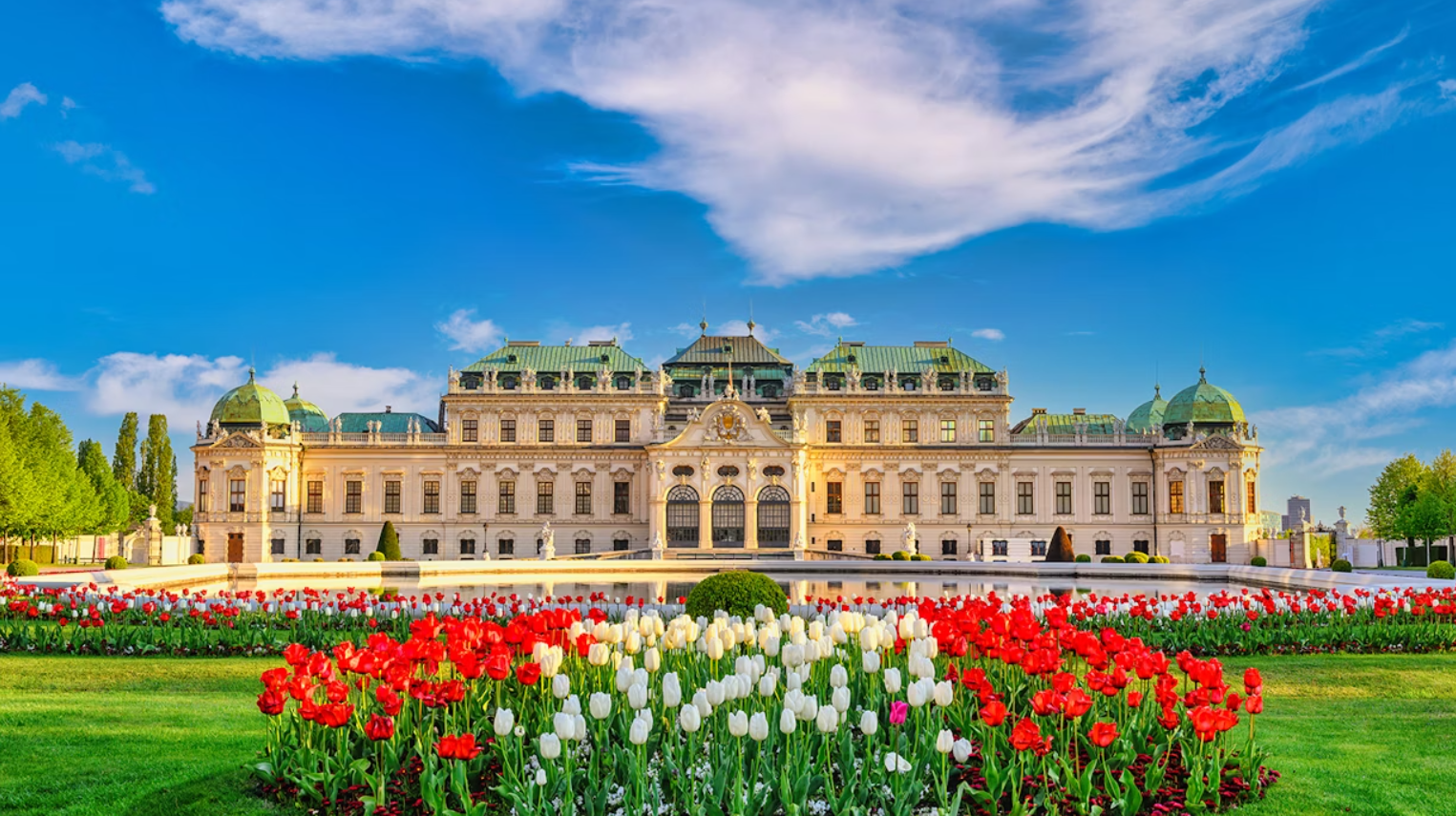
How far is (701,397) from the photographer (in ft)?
230

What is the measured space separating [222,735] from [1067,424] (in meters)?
62.7

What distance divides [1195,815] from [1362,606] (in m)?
14.6

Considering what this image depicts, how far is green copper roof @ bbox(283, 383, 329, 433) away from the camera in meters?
70.1

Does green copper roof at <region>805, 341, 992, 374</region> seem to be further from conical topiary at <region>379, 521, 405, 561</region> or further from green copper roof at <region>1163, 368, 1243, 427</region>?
conical topiary at <region>379, 521, 405, 561</region>

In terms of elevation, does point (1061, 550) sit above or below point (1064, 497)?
below

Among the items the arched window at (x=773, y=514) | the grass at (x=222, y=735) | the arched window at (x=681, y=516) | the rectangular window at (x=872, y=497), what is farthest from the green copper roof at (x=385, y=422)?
the grass at (x=222, y=735)

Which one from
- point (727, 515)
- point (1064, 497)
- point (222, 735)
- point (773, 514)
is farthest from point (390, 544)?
point (222, 735)

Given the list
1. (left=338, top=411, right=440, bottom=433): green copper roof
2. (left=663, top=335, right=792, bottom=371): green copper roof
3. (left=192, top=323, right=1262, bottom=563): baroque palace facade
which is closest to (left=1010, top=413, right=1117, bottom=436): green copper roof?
(left=192, top=323, right=1262, bottom=563): baroque palace facade

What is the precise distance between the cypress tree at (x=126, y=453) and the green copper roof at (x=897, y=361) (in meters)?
46.4

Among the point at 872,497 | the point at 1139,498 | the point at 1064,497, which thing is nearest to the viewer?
the point at 1139,498

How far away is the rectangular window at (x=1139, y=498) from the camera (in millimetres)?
66562

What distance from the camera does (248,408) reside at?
217ft

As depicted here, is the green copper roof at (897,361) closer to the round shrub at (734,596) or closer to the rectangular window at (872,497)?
the rectangular window at (872,497)

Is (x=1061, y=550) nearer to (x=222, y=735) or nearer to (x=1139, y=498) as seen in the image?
(x=1139, y=498)
